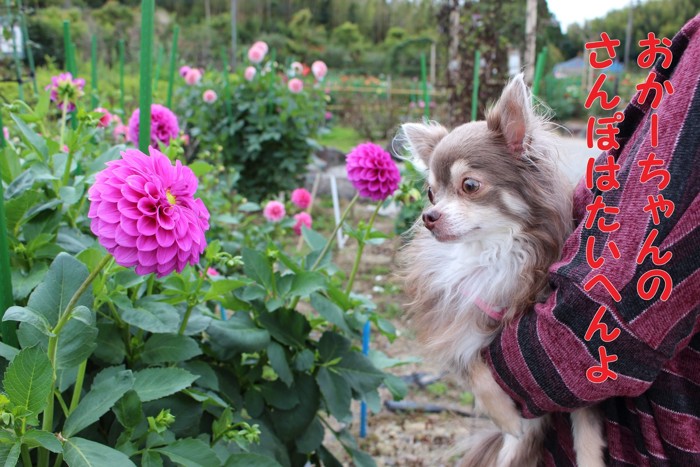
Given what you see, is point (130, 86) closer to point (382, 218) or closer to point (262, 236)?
point (382, 218)

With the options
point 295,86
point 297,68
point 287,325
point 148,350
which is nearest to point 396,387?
point 287,325

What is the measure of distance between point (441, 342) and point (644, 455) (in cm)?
38

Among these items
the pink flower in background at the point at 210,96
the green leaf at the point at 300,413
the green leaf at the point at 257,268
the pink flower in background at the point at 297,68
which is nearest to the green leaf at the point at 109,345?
the green leaf at the point at 257,268

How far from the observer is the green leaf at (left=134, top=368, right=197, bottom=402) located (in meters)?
1.04

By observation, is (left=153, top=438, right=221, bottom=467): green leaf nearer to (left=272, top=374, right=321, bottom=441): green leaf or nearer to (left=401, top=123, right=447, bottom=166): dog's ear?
(left=272, top=374, right=321, bottom=441): green leaf

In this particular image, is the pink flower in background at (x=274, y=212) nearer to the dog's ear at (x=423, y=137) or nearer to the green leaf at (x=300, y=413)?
the green leaf at (x=300, y=413)

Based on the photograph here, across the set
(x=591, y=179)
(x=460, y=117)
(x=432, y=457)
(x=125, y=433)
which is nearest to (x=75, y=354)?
(x=125, y=433)

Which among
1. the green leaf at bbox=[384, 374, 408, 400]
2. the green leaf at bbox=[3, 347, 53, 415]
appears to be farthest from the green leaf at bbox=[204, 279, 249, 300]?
the green leaf at bbox=[384, 374, 408, 400]

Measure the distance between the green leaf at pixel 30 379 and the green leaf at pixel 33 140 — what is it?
0.71m

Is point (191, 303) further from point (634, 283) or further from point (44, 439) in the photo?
point (634, 283)

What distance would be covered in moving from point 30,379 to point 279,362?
683 millimetres

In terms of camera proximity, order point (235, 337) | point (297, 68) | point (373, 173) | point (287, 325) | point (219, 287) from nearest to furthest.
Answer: point (219, 287) < point (235, 337) < point (287, 325) < point (373, 173) < point (297, 68)

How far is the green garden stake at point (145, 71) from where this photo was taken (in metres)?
1.15

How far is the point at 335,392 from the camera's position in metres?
1.54
